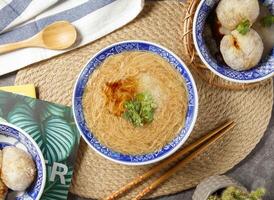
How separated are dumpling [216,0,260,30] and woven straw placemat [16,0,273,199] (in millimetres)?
153

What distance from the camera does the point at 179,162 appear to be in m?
1.50

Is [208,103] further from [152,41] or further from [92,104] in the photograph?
[92,104]

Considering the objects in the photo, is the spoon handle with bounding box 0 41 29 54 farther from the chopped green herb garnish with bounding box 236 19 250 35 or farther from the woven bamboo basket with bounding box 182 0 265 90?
the chopped green herb garnish with bounding box 236 19 250 35

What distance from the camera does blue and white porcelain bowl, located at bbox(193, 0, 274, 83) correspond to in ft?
4.55

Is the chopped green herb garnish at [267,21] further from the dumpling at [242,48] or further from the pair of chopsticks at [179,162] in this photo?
the pair of chopsticks at [179,162]

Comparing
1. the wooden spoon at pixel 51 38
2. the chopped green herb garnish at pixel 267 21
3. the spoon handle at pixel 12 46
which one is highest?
the chopped green herb garnish at pixel 267 21

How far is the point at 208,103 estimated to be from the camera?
1.50 meters

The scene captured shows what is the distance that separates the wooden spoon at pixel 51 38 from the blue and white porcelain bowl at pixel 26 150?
0.22m

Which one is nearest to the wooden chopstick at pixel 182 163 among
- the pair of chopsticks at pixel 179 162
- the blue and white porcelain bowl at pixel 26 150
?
the pair of chopsticks at pixel 179 162

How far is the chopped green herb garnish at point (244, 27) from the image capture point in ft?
4.41

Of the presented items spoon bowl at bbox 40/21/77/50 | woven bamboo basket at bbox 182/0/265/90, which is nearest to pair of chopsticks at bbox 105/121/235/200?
woven bamboo basket at bbox 182/0/265/90

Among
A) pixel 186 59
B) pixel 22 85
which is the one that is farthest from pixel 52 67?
→ pixel 186 59

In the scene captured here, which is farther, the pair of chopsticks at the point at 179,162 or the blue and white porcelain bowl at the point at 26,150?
the pair of chopsticks at the point at 179,162

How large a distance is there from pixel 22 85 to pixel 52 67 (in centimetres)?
9
